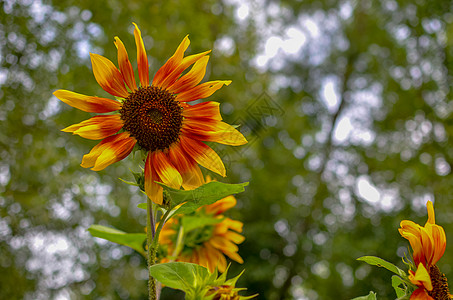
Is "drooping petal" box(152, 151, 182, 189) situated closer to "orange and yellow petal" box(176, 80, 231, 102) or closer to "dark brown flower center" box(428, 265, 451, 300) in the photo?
"orange and yellow petal" box(176, 80, 231, 102)

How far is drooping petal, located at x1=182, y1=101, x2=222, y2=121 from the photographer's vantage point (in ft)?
1.11

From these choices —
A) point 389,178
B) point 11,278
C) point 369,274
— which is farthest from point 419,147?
point 11,278

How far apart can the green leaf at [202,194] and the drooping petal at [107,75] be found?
10cm

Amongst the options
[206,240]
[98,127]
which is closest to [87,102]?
[98,127]

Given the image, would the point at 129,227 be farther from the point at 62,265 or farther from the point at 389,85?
the point at 389,85

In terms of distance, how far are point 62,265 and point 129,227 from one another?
520 mm

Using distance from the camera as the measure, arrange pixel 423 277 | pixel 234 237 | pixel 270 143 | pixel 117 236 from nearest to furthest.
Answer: pixel 423 277, pixel 117 236, pixel 234 237, pixel 270 143

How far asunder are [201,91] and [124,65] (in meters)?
0.07

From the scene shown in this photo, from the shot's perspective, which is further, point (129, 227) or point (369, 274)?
point (129, 227)

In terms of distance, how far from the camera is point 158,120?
0.34 metres

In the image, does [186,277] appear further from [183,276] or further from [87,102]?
[87,102]

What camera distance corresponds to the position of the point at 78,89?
1.43 meters

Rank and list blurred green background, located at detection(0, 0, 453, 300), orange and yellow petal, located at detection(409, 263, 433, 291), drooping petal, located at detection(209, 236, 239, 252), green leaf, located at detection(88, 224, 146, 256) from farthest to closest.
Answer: blurred green background, located at detection(0, 0, 453, 300) < drooping petal, located at detection(209, 236, 239, 252) < green leaf, located at detection(88, 224, 146, 256) < orange and yellow petal, located at detection(409, 263, 433, 291)

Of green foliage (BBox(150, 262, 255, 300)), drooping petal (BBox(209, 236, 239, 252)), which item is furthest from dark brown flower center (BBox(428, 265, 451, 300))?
drooping petal (BBox(209, 236, 239, 252))
